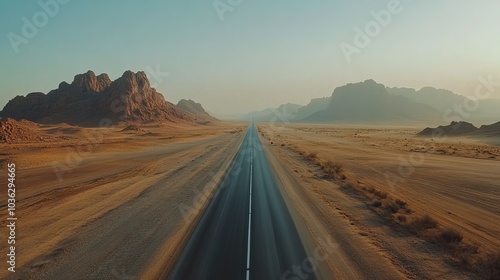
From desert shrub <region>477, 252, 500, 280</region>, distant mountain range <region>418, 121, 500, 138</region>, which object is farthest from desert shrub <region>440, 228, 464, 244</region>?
distant mountain range <region>418, 121, 500, 138</region>

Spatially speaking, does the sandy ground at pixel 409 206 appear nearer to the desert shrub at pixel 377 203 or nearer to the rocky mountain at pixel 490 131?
the desert shrub at pixel 377 203

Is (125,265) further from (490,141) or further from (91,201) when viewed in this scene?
(490,141)

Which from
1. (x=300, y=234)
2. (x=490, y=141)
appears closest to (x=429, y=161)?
(x=300, y=234)

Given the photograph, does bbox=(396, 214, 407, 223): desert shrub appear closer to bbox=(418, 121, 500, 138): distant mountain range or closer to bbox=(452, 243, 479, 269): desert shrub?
bbox=(452, 243, 479, 269): desert shrub

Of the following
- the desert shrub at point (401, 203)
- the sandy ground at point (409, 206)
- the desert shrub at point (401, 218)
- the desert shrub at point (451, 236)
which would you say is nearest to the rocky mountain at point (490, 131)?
the sandy ground at point (409, 206)

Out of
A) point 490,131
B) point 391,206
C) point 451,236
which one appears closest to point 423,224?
point 451,236

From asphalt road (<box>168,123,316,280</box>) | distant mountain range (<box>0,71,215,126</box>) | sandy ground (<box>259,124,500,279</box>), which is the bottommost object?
sandy ground (<box>259,124,500,279</box>)
